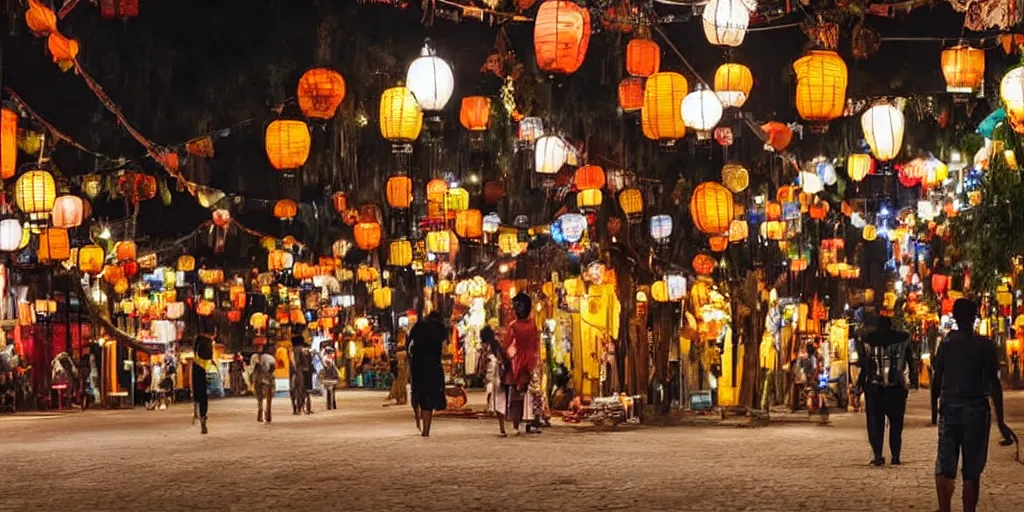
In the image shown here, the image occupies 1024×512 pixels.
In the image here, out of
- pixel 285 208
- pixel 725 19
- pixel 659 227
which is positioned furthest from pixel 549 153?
pixel 285 208

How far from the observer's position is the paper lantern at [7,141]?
54.7 feet

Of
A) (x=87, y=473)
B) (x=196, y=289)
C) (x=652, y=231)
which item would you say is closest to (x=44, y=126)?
(x=87, y=473)

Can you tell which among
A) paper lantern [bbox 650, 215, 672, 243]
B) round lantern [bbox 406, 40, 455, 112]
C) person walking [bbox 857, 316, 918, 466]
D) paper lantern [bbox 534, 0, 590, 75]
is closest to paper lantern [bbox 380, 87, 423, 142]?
round lantern [bbox 406, 40, 455, 112]

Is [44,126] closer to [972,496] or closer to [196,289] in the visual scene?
[972,496]

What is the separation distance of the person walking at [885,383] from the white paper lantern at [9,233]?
14545 mm

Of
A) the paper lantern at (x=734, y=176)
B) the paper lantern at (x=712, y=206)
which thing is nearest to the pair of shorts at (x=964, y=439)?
the paper lantern at (x=712, y=206)

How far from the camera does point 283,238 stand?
36.7 m

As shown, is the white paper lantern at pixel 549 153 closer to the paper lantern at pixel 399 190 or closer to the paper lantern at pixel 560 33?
the paper lantern at pixel 399 190

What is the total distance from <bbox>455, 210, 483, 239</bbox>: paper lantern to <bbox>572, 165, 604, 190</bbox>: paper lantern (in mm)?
5502

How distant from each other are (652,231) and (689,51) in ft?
18.8

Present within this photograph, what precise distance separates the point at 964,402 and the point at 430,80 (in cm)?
789

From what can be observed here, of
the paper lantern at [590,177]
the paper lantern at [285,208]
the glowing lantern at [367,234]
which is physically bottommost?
the glowing lantern at [367,234]

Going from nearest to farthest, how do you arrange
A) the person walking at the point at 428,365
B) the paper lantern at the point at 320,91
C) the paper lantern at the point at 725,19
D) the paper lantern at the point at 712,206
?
the paper lantern at the point at 725,19, the paper lantern at the point at 320,91, the person walking at the point at 428,365, the paper lantern at the point at 712,206

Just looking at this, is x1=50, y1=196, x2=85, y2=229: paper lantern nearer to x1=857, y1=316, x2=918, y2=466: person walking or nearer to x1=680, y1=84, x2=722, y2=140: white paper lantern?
x1=680, y1=84, x2=722, y2=140: white paper lantern
